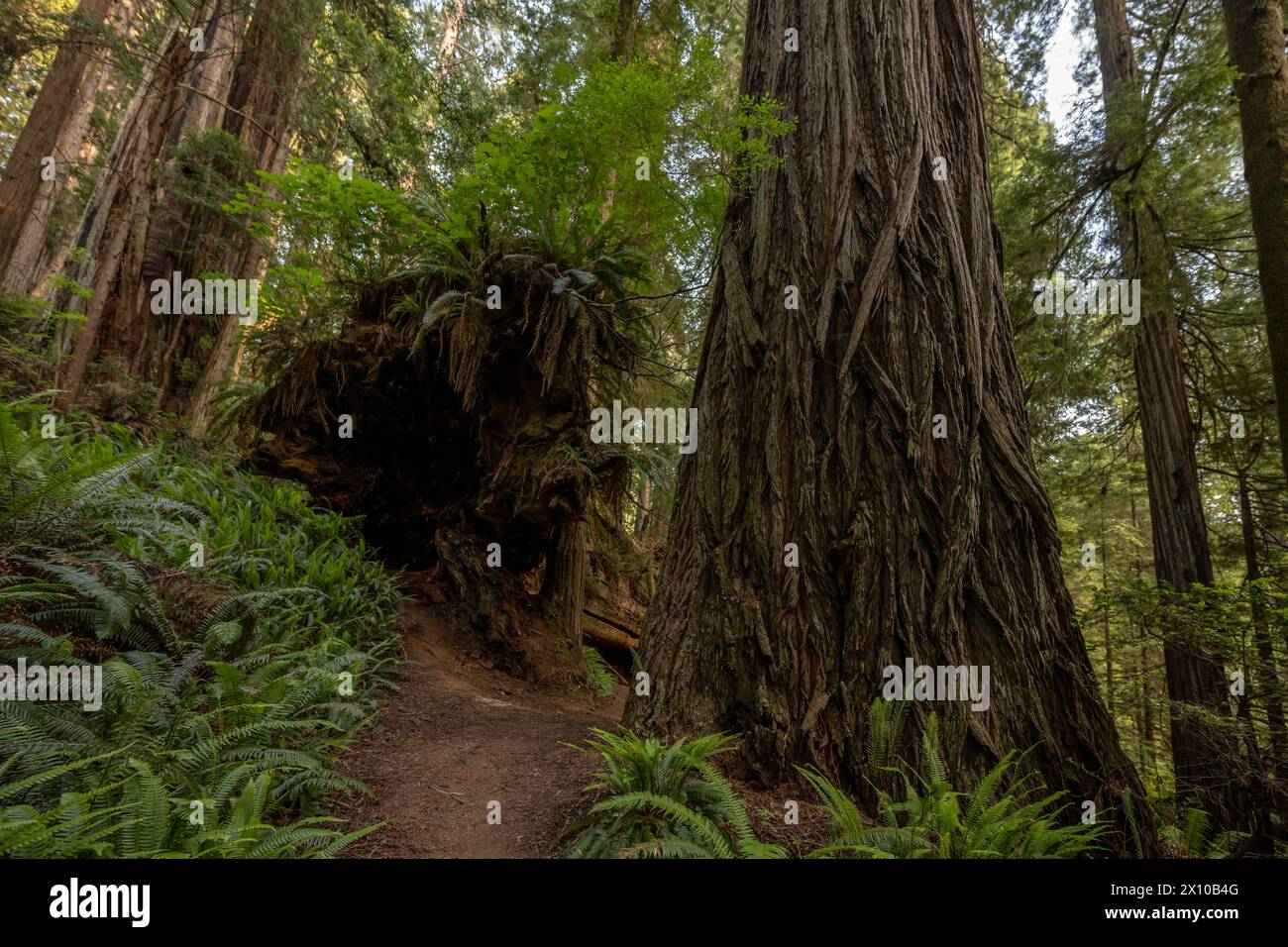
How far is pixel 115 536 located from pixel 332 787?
229 centimetres

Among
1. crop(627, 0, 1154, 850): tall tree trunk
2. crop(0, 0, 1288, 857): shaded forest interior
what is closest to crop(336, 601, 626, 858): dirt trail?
crop(0, 0, 1288, 857): shaded forest interior

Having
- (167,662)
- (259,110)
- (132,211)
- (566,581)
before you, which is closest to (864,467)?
(167,662)

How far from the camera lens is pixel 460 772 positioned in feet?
9.38

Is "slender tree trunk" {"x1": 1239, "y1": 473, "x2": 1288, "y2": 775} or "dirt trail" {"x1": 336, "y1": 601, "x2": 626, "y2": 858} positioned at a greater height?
"slender tree trunk" {"x1": 1239, "y1": 473, "x2": 1288, "y2": 775}

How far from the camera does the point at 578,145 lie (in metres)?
4.34

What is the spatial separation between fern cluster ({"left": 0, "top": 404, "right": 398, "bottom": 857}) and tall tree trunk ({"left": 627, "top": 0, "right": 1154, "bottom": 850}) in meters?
1.68

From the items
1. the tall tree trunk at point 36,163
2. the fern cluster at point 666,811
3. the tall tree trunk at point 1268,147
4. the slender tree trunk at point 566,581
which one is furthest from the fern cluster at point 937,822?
the tall tree trunk at point 36,163

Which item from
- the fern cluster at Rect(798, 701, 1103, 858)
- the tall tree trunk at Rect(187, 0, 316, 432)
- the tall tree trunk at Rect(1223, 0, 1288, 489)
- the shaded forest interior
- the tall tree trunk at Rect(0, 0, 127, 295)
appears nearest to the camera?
the fern cluster at Rect(798, 701, 1103, 858)

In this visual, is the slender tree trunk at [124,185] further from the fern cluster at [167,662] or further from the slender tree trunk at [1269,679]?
the slender tree trunk at [1269,679]

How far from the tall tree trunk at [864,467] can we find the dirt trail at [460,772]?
2.03 feet

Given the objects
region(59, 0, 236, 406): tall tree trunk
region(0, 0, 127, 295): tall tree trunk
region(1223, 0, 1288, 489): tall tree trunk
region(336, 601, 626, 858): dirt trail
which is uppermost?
region(0, 0, 127, 295): tall tree trunk

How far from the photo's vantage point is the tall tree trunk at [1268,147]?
3.61m

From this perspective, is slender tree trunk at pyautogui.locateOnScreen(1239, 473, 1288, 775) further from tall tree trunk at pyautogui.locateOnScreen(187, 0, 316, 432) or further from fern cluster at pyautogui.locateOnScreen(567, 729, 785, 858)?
tall tree trunk at pyautogui.locateOnScreen(187, 0, 316, 432)

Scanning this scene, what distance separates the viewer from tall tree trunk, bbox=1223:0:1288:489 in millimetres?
3609
